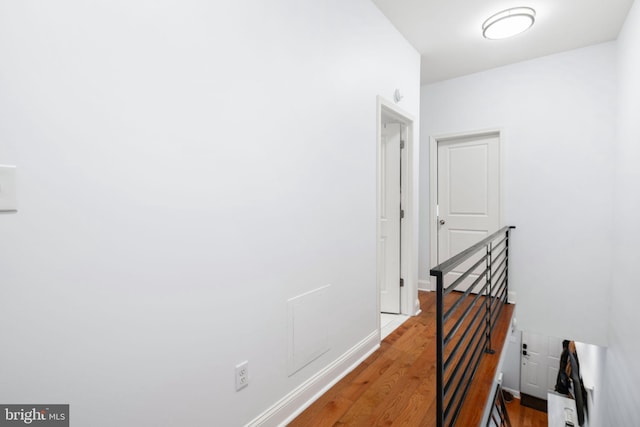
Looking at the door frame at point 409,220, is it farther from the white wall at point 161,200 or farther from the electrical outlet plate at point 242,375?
the electrical outlet plate at point 242,375

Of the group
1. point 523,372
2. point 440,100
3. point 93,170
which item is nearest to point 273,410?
point 93,170

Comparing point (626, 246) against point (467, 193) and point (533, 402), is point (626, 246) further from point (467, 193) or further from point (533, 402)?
point (533, 402)

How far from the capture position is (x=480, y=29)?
2.86 metres

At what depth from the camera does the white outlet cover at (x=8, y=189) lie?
2.76 feet

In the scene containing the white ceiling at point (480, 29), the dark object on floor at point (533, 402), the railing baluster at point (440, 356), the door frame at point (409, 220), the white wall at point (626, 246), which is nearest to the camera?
the railing baluster at point (440, 356)

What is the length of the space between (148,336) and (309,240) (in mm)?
964

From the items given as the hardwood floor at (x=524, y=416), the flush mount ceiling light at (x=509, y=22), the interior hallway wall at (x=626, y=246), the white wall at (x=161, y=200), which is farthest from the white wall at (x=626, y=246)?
the white wall at (x=161, y=200)

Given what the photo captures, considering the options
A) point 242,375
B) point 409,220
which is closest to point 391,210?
point 409,220

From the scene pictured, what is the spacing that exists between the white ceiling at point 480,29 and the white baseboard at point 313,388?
2.63m

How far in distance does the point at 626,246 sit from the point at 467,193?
5.19 ft

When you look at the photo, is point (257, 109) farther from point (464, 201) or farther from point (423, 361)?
point (464, 201)

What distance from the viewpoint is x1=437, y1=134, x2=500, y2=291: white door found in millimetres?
3781

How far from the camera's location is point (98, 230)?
3.38 ft

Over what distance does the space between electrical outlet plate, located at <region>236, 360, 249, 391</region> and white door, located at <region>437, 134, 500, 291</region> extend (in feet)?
10.6
